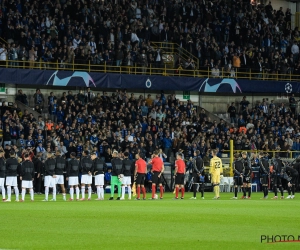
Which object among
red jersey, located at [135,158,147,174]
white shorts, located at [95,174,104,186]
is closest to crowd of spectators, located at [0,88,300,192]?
white shorts, located at [95,174,104,186]

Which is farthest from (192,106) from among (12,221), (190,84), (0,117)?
(12,221)

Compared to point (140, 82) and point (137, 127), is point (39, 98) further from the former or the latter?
point (140, 82)

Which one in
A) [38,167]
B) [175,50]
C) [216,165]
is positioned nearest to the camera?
[216,165]

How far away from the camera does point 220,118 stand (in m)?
51.7

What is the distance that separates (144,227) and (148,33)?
33.9 m

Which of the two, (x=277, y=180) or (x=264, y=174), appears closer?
(x=264, y=174)

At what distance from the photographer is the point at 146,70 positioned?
5053 cm

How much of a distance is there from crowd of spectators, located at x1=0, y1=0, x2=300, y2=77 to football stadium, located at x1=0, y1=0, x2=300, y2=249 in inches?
3.6

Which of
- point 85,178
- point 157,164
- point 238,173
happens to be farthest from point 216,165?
point 85,178

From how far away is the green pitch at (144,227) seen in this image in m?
14.6

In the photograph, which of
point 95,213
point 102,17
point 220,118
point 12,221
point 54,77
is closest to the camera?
point 12,221

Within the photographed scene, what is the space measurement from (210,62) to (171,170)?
45.0 ft

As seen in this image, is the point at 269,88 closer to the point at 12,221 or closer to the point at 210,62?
the point at 210,62

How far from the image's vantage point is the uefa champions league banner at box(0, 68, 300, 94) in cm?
4459
